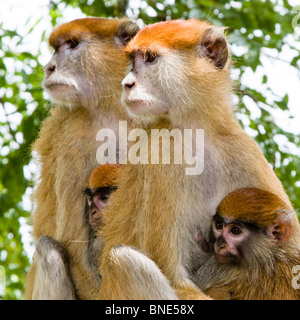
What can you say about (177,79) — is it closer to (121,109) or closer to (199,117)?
(199,117)

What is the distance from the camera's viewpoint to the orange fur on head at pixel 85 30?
534 centimetres

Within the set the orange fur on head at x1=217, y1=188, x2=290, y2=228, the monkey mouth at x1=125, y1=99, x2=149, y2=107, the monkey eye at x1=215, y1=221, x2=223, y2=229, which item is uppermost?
the monkey mouth at x1=125, y1=99, x2=149, y2=107

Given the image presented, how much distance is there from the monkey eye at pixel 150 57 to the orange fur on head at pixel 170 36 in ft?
0.15

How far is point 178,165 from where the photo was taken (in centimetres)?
395

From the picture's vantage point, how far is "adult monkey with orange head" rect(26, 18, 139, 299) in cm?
476

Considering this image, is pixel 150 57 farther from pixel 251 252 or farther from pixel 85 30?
pixel 251 252

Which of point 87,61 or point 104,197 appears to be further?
point 87,61

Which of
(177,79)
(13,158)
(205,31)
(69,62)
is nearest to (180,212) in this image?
(177,79)

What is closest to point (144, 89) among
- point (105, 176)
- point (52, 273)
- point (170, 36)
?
point (170, 36)

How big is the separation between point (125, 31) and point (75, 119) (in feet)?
3.19

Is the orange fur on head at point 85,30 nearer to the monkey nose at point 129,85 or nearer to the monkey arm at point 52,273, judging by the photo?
the monkey nose at point 129,85

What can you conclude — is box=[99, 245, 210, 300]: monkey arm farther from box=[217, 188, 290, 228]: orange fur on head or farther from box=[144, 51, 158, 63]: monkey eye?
box=[144, 51, 158, 63]: monkey eye

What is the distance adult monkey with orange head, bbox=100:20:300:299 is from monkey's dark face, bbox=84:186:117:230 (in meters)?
0.26

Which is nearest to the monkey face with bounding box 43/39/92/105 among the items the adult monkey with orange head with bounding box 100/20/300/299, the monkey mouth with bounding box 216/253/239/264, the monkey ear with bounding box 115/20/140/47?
the monkey ear with bounding box 115/20/140/47
